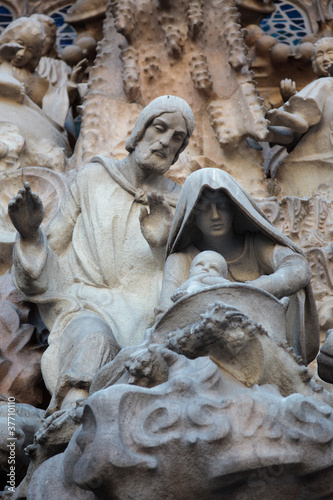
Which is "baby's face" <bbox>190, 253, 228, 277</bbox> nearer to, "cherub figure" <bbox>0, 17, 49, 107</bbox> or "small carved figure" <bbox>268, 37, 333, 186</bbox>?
"small carved figure" <bbox>268, 37, 333, 186</bbox>

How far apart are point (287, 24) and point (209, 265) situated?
514 centimetres

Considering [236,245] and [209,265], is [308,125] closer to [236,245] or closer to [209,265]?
[236,245]

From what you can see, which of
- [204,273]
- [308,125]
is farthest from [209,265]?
[308,125]

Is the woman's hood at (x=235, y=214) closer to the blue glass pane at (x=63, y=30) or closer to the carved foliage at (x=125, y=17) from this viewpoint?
the carved foliage at (x=125, y=17)

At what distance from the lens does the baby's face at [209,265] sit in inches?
165

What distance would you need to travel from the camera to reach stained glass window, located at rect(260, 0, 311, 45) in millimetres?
8695

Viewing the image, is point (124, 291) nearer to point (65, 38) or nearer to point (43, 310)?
point (43, 310)

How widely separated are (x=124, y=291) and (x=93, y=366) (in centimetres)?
86

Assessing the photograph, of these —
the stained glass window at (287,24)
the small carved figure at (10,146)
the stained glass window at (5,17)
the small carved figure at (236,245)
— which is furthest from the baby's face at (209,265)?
the stained glass window at (5,17)

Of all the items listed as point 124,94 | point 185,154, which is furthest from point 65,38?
point 185,154

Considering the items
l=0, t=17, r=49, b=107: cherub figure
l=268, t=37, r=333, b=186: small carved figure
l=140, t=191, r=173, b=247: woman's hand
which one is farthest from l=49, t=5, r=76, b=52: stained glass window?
l=140, t=191, r=173, b=247: woman's hand

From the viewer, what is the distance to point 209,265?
4.21 meters

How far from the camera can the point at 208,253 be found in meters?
4.29

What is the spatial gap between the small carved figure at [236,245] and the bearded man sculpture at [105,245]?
13.5 inches
